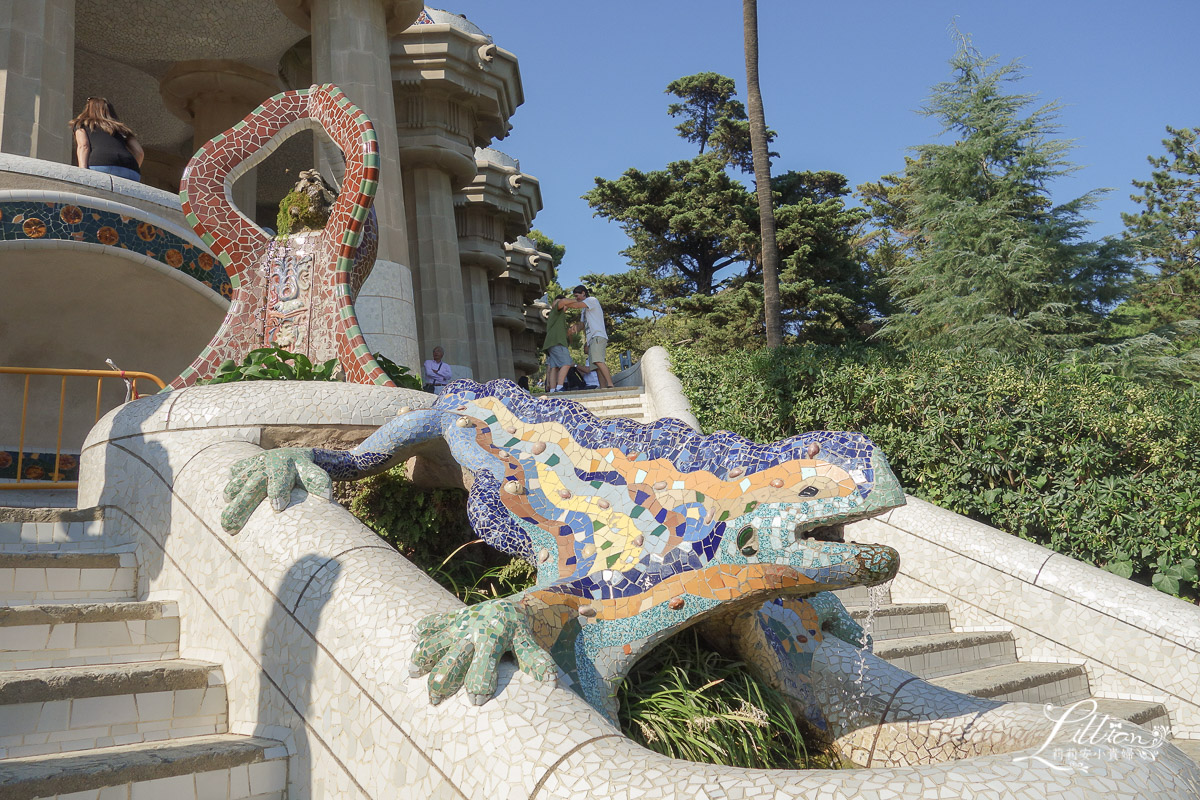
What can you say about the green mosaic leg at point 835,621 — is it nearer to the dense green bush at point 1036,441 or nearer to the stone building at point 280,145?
the dense green bush at point 1036,441

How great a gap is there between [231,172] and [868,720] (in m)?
5.18

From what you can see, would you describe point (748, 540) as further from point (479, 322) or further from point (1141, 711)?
point (479, 322)

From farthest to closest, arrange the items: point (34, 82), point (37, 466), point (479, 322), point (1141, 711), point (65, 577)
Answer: point (479, 322) < point (34, 82) < point (37, 466) < point (1141, 711) < point (65, 577)

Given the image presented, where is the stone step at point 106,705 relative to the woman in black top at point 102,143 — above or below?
below

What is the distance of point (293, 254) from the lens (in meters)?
5.70

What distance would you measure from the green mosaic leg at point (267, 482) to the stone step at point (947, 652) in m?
3.16

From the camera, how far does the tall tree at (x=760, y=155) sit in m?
14.6

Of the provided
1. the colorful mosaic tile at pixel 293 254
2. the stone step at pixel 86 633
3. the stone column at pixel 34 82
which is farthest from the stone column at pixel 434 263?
the stone step at pixel 86 633

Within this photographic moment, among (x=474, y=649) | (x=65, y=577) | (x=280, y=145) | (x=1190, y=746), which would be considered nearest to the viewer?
(x=474, y=649)

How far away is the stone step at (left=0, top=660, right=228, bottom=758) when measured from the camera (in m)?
2.96

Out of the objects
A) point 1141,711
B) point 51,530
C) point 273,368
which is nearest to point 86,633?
point 51,530

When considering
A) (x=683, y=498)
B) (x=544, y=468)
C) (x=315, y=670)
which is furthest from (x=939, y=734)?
(x=315, y=670)

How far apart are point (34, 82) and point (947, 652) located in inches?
Answer: 396

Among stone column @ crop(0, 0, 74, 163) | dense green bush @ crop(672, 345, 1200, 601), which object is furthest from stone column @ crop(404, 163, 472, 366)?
dense green bush @ crop(672, 345, 1200, 601)
